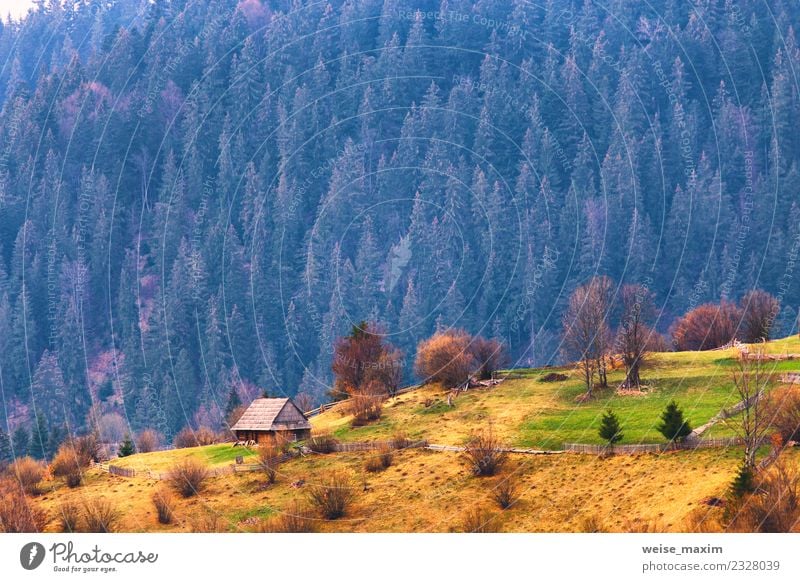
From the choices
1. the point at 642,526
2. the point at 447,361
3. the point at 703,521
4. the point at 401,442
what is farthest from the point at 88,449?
the point at 703,521

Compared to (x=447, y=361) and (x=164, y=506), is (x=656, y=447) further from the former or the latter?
(x=447, y=361)

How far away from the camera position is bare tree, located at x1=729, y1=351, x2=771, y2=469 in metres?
60.7

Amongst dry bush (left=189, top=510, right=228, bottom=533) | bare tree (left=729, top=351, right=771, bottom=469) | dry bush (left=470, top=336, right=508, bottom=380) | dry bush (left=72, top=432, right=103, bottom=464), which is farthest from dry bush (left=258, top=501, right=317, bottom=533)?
dry bush (left=470, top=336, right=508, bottom=380)

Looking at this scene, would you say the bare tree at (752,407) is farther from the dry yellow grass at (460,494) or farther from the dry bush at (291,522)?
the dry bush at (291,522)

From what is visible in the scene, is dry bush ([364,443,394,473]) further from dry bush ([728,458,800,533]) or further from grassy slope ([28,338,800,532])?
dry bush ([728,458,800,533])

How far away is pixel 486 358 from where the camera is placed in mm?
95625

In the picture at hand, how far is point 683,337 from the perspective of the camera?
111 meters

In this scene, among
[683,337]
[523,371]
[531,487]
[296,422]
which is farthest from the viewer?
[683,337]

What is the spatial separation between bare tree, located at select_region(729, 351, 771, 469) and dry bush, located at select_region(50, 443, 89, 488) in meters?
37.5

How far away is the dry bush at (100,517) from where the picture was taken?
6800 centimetres

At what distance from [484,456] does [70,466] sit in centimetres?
2906
